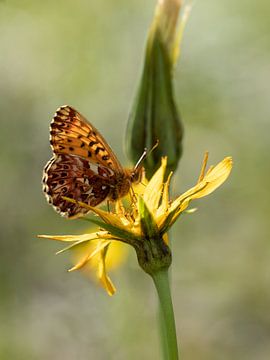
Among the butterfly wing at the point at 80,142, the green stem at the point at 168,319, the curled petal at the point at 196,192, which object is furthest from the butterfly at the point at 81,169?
the green stem at the point at 168,319

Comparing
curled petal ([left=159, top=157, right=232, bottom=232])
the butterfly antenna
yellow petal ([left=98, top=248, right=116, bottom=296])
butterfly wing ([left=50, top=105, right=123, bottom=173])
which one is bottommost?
yellow petal ([left=98, top=248, right=116, bottom=296])

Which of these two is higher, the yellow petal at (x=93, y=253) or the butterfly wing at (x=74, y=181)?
the butterfly wing at (x=74, y=181)

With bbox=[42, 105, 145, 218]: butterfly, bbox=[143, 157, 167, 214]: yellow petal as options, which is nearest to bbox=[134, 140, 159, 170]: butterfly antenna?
bbox=[42, 105, 145, 218]: butterfly

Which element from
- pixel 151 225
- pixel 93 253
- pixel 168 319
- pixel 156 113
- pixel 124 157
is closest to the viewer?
pixel 168 319

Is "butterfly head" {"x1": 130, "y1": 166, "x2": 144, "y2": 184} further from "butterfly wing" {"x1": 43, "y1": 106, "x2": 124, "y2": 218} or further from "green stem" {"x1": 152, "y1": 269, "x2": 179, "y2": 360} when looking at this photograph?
"green stem" {"x1": 152, "y1": 269, "x2": 179, "y2": 360}

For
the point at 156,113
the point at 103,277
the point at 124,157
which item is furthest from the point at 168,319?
the point at 124,157

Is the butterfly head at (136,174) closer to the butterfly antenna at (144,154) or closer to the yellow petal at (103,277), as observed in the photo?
the butterfly antenna at (144,154)

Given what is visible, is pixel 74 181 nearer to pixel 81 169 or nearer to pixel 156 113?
pixel 81 169
